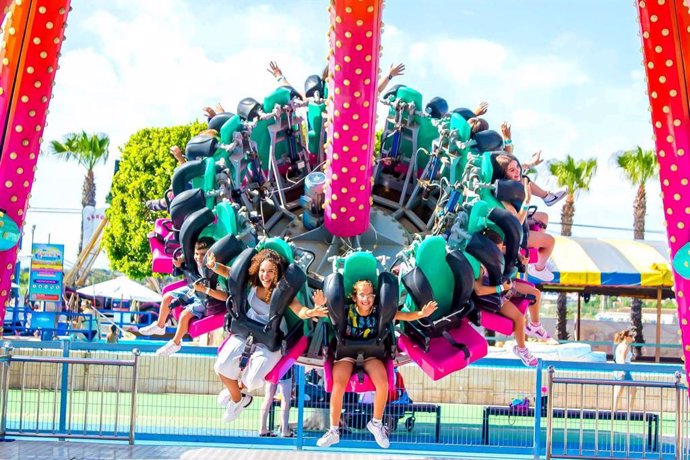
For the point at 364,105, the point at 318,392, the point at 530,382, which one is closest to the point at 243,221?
the point at 364,105

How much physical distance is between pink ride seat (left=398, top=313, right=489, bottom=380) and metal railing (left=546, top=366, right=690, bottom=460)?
2498mm

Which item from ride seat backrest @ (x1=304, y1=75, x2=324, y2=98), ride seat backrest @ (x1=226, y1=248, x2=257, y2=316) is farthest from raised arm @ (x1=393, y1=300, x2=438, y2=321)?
ride seat backrest @ (x1=304, y1=75, x2=324, y2=98)

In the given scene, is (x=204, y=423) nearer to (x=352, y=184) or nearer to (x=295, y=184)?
(x=295, y=184)

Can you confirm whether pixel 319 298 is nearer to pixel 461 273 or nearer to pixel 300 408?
pixel 461 273

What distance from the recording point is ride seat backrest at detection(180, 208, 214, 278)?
632 centimetres

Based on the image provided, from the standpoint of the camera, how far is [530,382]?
35.6 feet

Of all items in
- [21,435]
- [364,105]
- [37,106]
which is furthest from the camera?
[21,435]

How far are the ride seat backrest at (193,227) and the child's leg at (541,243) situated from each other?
3072 millimetres

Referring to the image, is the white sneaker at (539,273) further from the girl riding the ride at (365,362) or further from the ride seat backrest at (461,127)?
the girl riding the ride at (365,362)

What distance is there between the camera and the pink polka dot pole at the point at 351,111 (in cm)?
563

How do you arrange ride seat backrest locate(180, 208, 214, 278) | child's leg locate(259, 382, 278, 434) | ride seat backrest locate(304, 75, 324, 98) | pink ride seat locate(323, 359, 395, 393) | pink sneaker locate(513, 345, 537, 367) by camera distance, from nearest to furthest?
1. pink ride seat locate(323, 359, 395, 393)
2. ride seat backrest locate(180, 208, 214, 278)
3. pink sneaker locate(513, 345, 537, 367)
4. ride seat backrest locate(304, 75, 324, 98)
5. child's leg locate(259, 382, 278, 434)

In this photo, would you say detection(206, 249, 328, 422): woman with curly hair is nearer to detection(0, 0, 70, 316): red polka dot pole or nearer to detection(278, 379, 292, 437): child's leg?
detection(0, 0, 70, 316): red polka dot pole

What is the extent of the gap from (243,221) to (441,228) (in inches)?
51.3

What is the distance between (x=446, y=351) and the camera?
6074 millimetres
